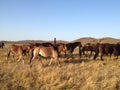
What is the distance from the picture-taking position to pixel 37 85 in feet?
35.7

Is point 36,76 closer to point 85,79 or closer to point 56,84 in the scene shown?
point 56,84

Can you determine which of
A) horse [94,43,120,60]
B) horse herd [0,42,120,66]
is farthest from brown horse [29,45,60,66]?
horse [94,43,120,60]

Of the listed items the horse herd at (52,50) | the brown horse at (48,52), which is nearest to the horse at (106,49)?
the horse herd at (52,50)

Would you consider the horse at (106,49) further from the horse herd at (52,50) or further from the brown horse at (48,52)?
the brown horse at (48,52)

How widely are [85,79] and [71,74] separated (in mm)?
1075

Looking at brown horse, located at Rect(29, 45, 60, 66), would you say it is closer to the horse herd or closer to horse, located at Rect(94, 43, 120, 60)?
the horse herd

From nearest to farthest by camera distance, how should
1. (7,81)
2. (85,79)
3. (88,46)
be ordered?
1. (7,81)
2. (85,79)
3. (88,46)

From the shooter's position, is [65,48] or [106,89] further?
[65,48]

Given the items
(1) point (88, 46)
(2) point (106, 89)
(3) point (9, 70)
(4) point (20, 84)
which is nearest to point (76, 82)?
(2) point (106, 89)

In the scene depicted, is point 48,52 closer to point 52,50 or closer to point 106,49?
point 52,50

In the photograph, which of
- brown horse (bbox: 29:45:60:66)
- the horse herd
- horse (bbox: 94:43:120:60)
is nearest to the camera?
brown horse (bbox: 29:45:60:66)

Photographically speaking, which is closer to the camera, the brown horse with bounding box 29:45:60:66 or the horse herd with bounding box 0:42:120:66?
the brown horse with bounding box 29:45:60:66

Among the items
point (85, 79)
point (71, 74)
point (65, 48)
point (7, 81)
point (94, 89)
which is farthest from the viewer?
point (65, 48)

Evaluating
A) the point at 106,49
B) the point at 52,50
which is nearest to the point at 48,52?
the point at 52,50
